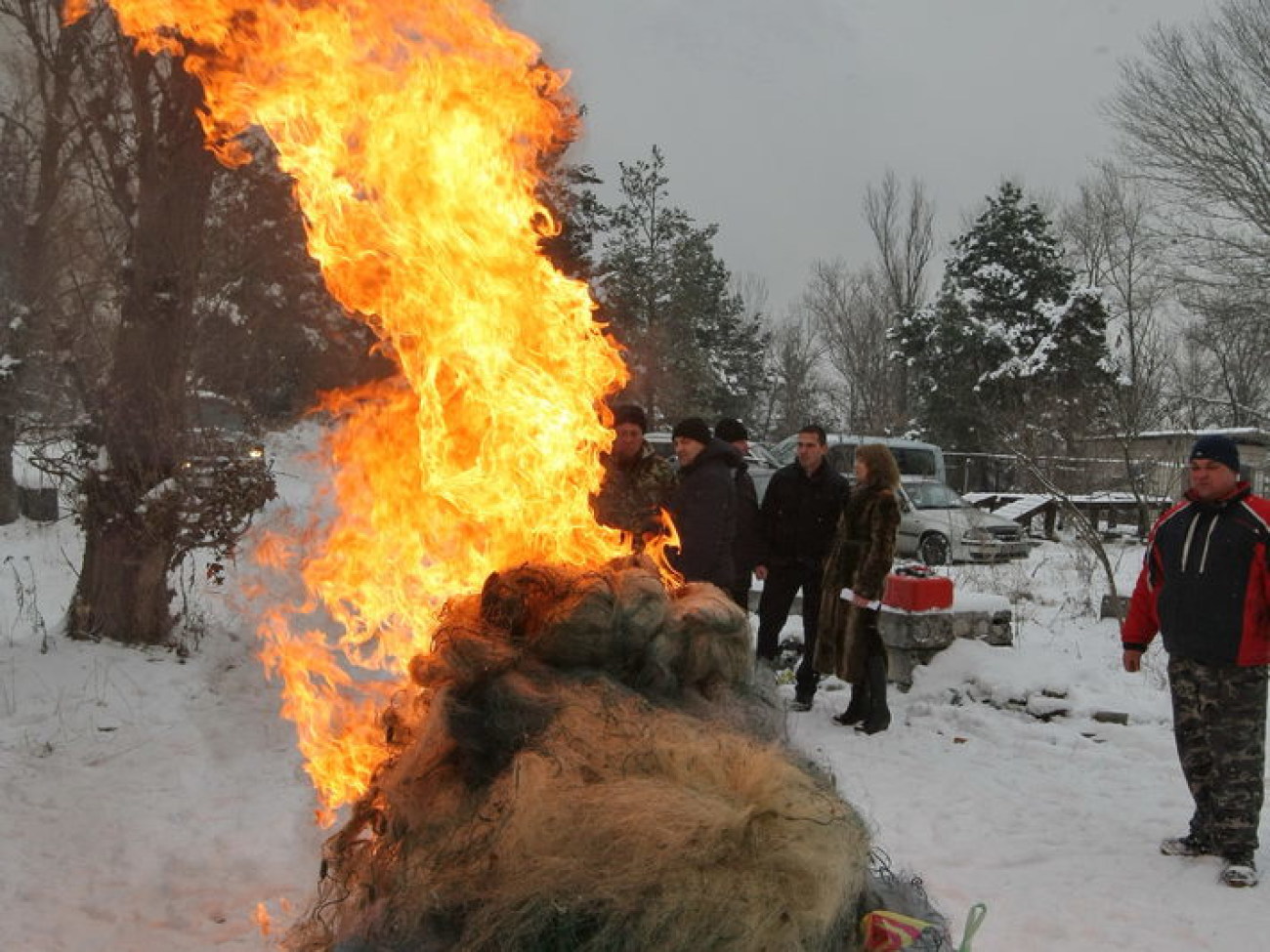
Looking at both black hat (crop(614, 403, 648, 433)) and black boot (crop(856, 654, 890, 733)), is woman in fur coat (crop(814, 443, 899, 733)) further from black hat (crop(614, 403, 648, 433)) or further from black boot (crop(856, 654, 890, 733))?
black hat (crop(614, 403, 648, 433))

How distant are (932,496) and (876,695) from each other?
45.1 feet

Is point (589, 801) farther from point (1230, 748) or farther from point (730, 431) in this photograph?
point (730, 431)

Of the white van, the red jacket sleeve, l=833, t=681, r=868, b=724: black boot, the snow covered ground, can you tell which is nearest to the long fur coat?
l=833, t=681, r=868, b=724: black boot

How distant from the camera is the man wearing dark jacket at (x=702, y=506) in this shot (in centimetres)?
621

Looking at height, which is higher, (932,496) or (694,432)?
(694,432)

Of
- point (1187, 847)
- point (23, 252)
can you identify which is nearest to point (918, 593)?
point (1187, 847)

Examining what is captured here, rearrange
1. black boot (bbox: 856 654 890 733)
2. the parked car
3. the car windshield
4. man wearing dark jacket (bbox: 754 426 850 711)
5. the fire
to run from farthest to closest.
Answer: the car windshield < the parked car < man wearing dark jacket (bbox: 754 426 850 711) < black boot (bbox: 856 654 890 733) < the fire

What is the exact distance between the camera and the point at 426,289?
3.62 metres

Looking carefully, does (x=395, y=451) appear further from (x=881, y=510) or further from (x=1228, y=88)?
(x=1228, y=88)

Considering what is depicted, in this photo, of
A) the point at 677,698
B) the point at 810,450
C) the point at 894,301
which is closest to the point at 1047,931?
the point at 677,698

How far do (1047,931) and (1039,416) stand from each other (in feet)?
46.5

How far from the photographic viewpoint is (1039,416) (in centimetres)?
1705

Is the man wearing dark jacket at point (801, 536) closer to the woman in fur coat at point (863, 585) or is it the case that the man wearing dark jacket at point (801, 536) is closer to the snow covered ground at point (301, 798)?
the woman in fur coat at point (863, 585)

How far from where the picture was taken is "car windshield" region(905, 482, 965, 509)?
64.1 ft
